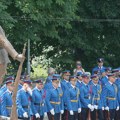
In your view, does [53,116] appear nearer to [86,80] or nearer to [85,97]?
[85,97]

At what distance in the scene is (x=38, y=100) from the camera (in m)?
14.2

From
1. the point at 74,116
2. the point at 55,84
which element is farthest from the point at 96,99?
the point at 55,84

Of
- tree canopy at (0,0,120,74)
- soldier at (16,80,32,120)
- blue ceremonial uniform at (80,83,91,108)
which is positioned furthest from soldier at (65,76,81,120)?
tree canopy at (0,0,120,74)

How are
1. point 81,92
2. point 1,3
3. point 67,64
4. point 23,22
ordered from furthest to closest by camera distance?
point 67,64, point 23,22, point 1,3, point 81,92

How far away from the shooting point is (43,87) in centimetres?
1487

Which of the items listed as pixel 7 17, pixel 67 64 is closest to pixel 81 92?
pixel 7 17

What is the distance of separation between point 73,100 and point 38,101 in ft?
5.56

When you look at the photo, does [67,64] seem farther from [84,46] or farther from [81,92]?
[81,92]

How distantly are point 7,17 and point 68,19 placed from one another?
3.31 meters

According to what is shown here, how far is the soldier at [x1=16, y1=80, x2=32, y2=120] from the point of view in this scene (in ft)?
42.3

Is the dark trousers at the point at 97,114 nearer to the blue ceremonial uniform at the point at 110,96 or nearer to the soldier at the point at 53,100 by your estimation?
the blue ceremonial uniform at the point at 110,96

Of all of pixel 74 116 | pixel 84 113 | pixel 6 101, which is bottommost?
pixel 6 101

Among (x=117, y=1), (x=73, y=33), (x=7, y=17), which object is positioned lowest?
(x=7, y=17)

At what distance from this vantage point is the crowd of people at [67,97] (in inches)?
518
